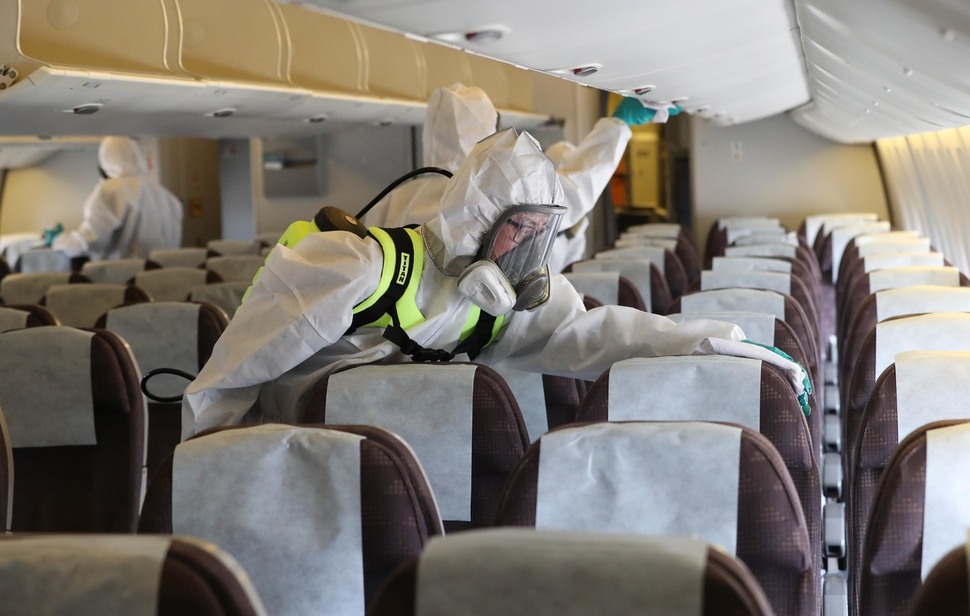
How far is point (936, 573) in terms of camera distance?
155 centimetres

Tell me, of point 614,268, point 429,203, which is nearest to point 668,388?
point 429,203

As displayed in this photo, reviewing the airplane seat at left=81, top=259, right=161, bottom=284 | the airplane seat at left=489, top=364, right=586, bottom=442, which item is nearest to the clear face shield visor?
the airplane seat at left=489, top=364, right=586, bottom=442

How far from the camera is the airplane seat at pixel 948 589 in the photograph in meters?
1.52

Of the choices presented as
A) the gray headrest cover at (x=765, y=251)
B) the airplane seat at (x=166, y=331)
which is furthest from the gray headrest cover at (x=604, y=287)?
the gray headrest cover at (x=765, y=251)

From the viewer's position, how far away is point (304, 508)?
90.9 inches

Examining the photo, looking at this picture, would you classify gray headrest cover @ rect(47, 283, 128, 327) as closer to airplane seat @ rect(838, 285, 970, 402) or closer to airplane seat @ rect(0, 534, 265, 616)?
airplane seat @ rect(838, 285, 970, 402)

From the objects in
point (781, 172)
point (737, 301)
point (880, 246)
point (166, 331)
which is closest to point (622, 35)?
point (737, 301)

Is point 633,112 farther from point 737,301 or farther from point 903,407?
point 903,407

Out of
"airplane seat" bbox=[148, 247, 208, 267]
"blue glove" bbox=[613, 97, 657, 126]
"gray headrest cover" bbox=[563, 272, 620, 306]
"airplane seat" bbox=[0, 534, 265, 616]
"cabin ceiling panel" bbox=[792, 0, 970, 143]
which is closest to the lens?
"airplane seat" bbox=[0, 534, 265, 616]

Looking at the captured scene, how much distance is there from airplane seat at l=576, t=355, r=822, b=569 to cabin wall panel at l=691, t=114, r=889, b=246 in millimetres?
12283

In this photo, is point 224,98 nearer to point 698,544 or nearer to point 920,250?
point 920,250

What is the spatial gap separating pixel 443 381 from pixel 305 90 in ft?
19.2

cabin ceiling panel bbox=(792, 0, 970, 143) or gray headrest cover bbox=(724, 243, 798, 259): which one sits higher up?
cabin ceiling panel bbox=(792, 0, 970, 143)

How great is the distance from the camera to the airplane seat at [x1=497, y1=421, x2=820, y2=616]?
7.14 feet
